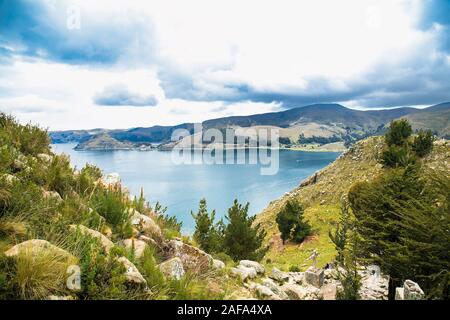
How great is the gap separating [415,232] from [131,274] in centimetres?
900

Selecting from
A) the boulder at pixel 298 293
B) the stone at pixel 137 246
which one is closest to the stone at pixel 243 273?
the boulder at pixel 298 293

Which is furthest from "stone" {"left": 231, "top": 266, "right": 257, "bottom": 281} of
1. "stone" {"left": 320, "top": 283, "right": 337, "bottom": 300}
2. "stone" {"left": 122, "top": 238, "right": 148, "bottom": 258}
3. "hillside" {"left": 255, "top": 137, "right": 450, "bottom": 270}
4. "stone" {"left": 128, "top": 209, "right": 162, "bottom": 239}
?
"hillside" {"left": 255, "top": 137, "right": 450, "bottom": 270}

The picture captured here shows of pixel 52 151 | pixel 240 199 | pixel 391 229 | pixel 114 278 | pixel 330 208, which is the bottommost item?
pixel 240 199

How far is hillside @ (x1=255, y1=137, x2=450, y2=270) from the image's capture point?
29812 millimetres

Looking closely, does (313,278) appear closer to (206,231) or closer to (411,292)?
(411,292)

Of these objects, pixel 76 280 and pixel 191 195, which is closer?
pixel 76 280

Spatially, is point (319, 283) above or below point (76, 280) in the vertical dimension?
below

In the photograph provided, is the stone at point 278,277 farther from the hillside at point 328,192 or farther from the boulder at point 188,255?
the hillside at point 328,192

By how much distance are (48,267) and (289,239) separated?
31474 mm

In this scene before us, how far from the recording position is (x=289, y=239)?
109 feet

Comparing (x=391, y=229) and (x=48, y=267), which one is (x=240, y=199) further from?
(x=48, y=267)

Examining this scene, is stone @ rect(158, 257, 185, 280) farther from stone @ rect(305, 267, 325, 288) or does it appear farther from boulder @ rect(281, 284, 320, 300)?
stone @ rect(305, 267, 325, 288)

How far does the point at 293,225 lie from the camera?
3244 cm
